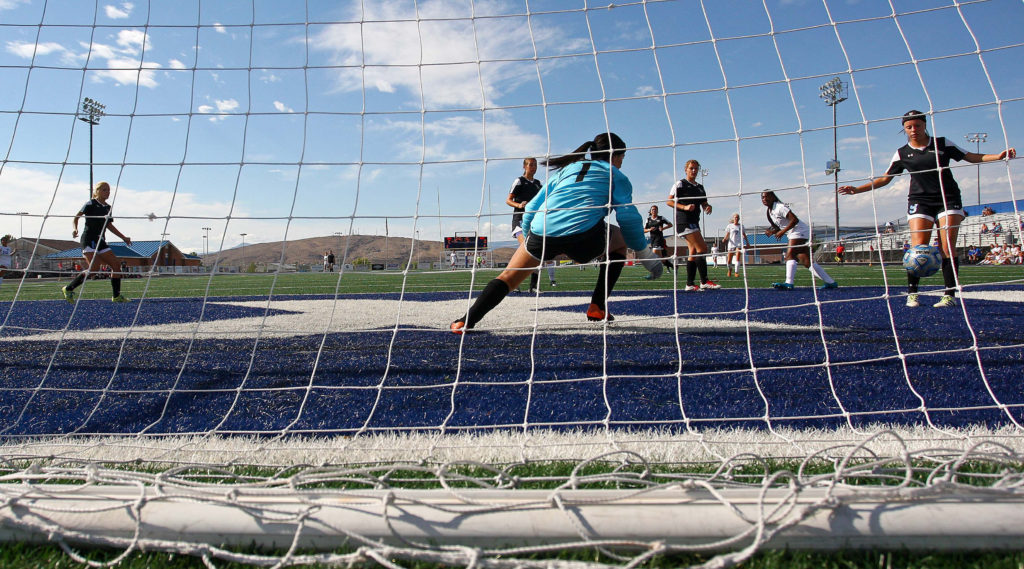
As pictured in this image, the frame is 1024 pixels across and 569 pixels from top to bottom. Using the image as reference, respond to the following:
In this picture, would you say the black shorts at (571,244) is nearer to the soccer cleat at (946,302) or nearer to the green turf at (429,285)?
the green turf at (429,285)

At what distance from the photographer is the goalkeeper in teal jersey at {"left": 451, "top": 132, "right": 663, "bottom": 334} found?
328cm

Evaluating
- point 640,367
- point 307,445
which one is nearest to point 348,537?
point 307,445

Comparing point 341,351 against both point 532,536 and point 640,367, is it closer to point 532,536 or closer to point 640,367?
point 640,367

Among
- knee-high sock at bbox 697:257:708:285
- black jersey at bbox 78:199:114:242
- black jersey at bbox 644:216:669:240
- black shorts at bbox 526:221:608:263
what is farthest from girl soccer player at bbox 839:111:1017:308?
black jersey at bbox 78:199:114:242

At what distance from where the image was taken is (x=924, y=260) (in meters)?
3.92

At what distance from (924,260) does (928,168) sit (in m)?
1.10

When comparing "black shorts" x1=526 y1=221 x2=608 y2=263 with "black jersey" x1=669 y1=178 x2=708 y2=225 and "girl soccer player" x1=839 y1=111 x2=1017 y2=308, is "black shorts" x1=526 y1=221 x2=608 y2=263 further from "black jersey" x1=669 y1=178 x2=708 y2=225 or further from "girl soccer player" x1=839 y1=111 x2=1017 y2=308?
"black jersey" x1=669 y1=178 x2=708 y2=225

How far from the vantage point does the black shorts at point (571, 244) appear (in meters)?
3.43

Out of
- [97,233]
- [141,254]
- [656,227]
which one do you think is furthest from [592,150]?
[141,254]

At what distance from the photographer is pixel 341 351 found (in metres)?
3.34

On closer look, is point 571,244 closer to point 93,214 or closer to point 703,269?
point 93,214

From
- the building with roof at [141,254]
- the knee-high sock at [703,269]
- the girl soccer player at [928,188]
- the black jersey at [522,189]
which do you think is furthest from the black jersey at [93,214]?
the knee-high sock at [703,269]

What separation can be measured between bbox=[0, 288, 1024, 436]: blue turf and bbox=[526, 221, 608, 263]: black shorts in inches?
22.9

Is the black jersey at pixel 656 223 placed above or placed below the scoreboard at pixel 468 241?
above
